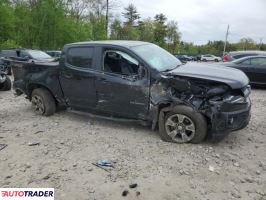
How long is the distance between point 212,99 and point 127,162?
1666mm

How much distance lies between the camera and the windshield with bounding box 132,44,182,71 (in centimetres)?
533

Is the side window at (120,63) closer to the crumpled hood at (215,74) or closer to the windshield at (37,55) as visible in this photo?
the crumpled hood at (215,74)

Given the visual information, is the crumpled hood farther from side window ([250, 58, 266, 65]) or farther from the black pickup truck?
side window ([250, 58, 266, 65])

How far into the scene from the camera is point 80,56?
599 centimetres

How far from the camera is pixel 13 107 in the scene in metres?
7.91

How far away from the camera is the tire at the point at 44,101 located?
6.71 metres

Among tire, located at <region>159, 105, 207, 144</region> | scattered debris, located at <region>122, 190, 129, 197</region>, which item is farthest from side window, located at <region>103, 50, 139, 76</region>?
A: scattered debris, located at <region>122, 190, 129, 197</region>

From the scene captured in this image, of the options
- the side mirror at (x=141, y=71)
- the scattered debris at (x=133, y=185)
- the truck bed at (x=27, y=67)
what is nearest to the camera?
the scattered debris at (x=133, y=185)

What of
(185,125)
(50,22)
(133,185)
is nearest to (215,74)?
(185,125)

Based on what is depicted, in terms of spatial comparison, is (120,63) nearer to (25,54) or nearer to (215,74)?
(215,74)

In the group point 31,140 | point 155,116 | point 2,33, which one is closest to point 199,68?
point 155,116

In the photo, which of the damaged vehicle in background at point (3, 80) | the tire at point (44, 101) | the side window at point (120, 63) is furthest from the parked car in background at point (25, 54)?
the side window at point (120, 63)

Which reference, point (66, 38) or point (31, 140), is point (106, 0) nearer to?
point (66, 38)

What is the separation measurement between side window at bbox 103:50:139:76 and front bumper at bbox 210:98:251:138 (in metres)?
1.59
